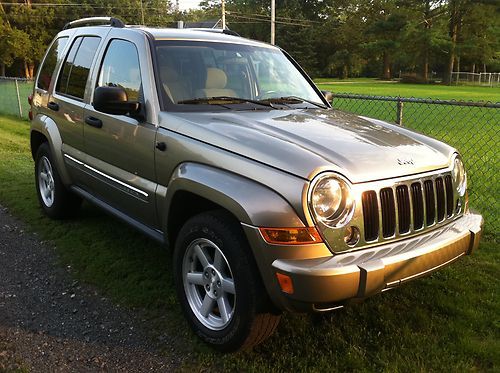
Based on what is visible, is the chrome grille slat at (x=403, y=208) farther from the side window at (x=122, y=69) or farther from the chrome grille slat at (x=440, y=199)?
the side window at (x=122, y=69)

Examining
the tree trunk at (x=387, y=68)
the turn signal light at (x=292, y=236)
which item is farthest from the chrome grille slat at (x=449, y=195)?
the tree trunk at (x=387, y=68)

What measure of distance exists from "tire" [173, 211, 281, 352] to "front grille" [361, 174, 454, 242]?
2.28ft

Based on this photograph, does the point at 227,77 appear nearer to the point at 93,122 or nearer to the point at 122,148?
the point at 122,148

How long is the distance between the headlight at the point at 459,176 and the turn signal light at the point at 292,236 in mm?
1249

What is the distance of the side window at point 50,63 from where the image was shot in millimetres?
5324

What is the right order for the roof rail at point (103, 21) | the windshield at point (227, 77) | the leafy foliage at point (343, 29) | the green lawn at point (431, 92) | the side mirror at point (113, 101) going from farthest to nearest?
the leafy foliage at point (343, 29) → the green lawn at point (431, 92) → the roof rail at point (103, 21) → the windshield at point (227, 77) → the side mirror at point (113, 101)

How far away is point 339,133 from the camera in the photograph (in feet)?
10.8

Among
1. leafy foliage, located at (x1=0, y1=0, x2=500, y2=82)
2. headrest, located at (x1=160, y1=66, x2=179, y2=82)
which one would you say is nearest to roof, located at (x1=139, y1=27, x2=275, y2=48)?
headrest, located at (x1=160, y1=66, x2=179, y2=82)

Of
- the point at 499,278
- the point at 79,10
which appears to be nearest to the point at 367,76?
the point at 79,10

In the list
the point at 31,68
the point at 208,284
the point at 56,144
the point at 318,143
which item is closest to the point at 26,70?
the point at 31,68

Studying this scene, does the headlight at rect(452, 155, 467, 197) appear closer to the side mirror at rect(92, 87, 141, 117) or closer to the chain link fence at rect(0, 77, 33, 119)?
the side mirror at rect(92, 87, 141, 117)

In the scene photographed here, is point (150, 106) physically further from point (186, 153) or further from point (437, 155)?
point (437, 155)

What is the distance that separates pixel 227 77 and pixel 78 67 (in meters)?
1.64

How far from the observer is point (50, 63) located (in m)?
5.52
